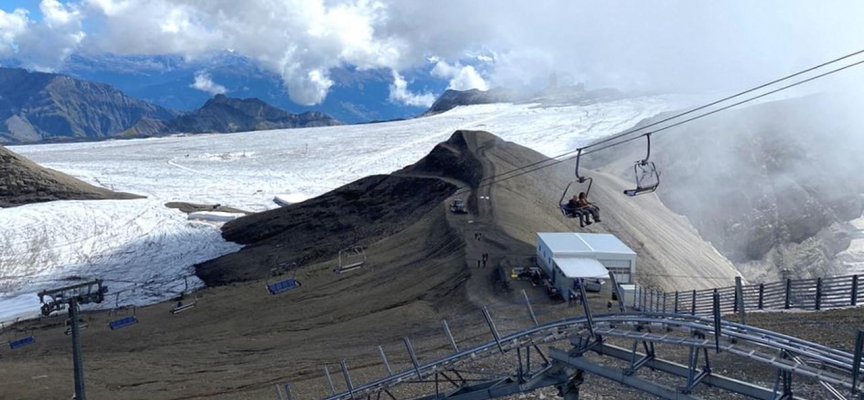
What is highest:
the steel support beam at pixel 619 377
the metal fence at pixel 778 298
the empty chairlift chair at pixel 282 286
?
the steel support beam at pixel 619 377

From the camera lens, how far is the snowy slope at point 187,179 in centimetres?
5244

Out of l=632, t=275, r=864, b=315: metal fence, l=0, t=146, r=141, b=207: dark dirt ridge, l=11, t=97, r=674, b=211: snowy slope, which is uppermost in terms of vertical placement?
l=11, t=97, r=674, b=211: snowy slope

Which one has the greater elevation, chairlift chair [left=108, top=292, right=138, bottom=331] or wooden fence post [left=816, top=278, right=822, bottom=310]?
wooden fence post [left=816, top=278, right=822, bottom=310]

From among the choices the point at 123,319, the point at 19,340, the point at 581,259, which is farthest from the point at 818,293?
the point at 19,340

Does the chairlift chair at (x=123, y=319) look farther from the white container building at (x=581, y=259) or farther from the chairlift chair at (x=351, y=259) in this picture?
the white container building at (x=581, y=259)

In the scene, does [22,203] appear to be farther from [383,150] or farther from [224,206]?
[383,150]

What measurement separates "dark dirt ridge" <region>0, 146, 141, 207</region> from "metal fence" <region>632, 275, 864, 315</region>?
214 feet

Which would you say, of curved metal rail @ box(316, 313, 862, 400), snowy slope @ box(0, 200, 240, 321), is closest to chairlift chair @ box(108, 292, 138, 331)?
snowy slope @ box(0, 200, 240, 321)

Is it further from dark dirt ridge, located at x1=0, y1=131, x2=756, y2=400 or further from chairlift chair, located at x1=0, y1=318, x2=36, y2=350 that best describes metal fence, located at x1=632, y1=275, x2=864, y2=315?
chairlift chair, located at x1=0, y1=318, x2=36, y2=350

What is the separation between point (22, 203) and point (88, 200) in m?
6.47

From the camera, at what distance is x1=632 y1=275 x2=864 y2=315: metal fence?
77.6ft

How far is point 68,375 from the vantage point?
91.2ft

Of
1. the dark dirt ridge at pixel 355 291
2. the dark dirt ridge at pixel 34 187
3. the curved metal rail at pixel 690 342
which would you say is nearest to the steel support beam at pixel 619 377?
the curved metal rail at pixel 690 342

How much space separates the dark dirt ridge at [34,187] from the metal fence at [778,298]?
6508cm
